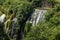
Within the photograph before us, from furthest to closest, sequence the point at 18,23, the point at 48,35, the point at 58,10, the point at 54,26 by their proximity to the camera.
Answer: the point at 18,23 < the point at 58,10 < the point at 54,26 < the point at 48,35

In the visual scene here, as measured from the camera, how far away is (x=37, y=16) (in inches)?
1721

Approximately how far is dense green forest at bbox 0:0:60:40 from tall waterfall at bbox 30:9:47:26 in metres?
0.86

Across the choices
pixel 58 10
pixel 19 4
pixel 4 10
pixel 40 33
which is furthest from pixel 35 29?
pixel 4 10

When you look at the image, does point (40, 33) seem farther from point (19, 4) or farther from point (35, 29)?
point (19, 4)

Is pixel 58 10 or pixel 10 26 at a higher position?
pixel 58 10

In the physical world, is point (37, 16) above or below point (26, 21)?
Result: above

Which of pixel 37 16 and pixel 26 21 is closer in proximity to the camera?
pixel 37 16

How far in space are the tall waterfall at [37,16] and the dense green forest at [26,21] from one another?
865 mm

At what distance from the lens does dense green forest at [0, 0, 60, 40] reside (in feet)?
104

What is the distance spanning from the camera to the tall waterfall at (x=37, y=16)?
42.9 m

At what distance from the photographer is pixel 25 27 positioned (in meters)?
43.0

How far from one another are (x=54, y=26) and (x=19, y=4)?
1778 cm

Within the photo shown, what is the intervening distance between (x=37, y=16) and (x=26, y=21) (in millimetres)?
2467

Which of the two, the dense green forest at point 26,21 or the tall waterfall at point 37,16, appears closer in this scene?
the dense green forest at point 26,21
